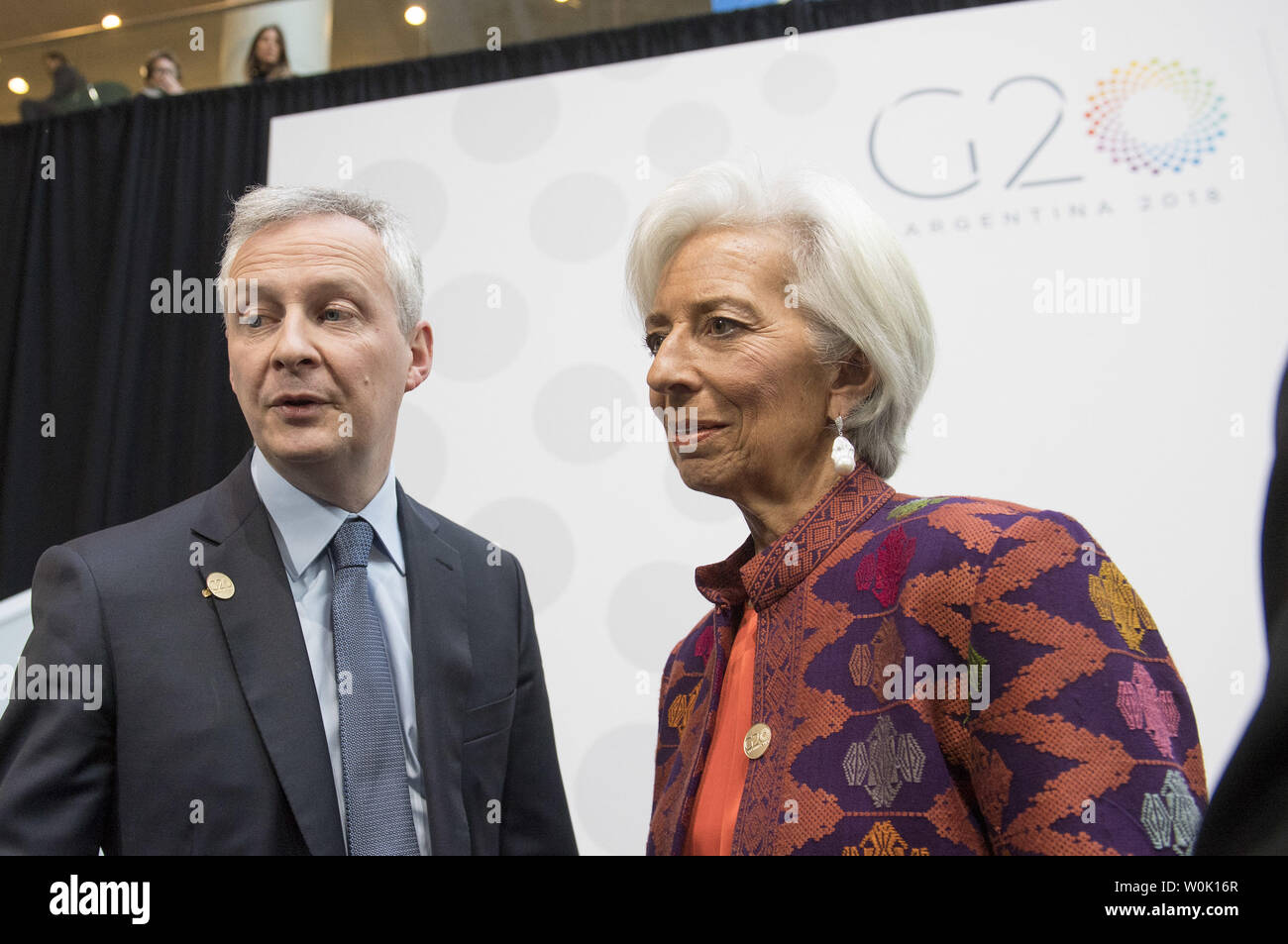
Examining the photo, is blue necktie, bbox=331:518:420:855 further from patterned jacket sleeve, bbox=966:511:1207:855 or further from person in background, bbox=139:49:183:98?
person in background, bbox=139:49:183:98

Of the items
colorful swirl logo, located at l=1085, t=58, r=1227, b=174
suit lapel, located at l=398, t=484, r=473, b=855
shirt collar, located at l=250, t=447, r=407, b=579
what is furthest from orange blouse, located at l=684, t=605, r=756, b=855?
colorful swirl logo, located at l=1085, t=58, r=1227, b=174

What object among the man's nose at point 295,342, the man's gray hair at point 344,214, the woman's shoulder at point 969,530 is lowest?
the woman's shoulder at point 969,530

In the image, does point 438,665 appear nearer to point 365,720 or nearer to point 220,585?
point 365,720

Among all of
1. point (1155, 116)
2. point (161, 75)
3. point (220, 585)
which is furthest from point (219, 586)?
point (161, 75)

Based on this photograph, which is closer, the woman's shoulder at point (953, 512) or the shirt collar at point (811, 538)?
the woman's shoulder at point (953, 512)

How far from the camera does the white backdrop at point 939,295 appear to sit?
8.33 feet

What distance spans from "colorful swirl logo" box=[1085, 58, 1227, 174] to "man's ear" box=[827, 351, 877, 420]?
4.80ft

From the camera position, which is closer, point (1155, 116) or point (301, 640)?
point (301, 640)

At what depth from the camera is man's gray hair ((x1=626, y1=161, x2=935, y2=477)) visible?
1.57 m

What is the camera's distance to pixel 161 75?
→ 3508 millimetres

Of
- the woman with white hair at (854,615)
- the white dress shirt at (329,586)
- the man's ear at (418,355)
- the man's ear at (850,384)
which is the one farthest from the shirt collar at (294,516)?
the man's ear at (850,384)

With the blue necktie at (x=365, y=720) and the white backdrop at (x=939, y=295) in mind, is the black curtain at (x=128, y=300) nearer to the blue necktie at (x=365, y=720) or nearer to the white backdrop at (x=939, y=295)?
the white backdrop at (x=939, y=295)

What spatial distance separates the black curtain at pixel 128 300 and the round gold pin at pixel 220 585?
192 centimetres

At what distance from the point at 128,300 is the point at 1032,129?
269 cm
